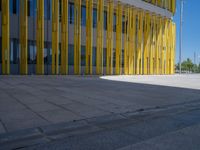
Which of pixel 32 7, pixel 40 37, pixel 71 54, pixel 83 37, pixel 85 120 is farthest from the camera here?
pixel 83 37

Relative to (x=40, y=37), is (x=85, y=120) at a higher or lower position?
lower

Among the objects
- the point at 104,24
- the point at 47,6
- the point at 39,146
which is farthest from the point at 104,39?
the point at 39,146

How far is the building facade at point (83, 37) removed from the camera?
71.2ft

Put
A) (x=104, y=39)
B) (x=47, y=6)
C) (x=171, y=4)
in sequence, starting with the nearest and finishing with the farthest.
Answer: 1. (x=47, y=6)
2. (x=104, y=39)
3. (x=171, y=4)

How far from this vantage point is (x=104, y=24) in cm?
2870

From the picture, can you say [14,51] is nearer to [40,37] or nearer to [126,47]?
[40,37]

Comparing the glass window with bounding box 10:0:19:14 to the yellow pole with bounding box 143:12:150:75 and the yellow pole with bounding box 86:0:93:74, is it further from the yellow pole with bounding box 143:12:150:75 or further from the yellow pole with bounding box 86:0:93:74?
the yellow pole with bounding box 143:12:150:75

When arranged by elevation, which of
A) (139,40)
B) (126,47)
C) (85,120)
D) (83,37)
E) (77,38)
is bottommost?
(85,120)

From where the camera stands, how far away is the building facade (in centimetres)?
2170

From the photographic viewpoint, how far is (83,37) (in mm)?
26812

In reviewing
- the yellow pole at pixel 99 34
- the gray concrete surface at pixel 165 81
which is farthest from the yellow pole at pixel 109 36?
the gray concrete surface at pixel 165 81

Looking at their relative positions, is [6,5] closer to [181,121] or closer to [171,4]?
[181,121]

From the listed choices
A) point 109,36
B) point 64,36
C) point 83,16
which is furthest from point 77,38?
point 109,36

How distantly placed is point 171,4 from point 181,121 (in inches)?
1394
